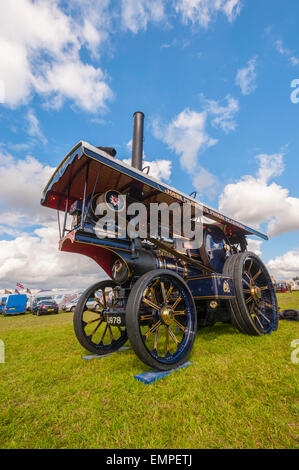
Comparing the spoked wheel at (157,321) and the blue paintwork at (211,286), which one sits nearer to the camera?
the spoked wheel at (157,321)

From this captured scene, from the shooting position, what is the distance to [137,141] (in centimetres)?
609

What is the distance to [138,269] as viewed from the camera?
3840mm

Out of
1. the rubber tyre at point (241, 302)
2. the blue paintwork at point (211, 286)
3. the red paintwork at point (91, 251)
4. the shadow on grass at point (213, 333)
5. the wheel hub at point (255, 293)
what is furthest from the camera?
the wheel hub at point (255, 293)

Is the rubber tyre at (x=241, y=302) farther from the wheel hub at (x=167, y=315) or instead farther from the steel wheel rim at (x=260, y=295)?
the wheel hub at (x=167, y=315)

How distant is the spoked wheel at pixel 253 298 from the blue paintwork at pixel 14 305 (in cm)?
2272

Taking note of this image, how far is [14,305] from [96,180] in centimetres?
2322

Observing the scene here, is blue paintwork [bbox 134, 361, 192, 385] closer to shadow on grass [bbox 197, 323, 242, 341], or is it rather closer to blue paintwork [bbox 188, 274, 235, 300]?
blue paintwork [bbox 188, 274, 235, 300]

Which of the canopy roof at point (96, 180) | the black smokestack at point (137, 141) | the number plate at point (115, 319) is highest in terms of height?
the black smokestack at point (137, 141)

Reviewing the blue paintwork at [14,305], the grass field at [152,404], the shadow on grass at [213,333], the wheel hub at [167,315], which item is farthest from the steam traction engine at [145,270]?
the blue paintwork at [14,305]

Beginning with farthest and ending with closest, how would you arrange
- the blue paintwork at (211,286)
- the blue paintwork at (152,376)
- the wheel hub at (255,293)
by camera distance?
1. the wheel hub at (255,293)
2. the blue paintwork at (211,286)
3. the blue paintwork at (152,376)

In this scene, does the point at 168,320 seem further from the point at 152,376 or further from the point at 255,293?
the point at 255,293

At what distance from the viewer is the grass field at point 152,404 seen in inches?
66.1

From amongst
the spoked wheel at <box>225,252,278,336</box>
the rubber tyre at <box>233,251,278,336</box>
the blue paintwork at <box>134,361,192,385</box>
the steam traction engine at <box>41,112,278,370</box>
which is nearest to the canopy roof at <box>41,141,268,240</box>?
the steam traction engine at <box>41,112,278,370</box>
